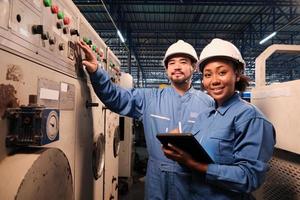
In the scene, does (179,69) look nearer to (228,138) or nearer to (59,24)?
(228,138)

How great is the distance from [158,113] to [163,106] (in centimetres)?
6

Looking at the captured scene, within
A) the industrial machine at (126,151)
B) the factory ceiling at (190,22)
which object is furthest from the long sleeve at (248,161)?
the factory ceiling at (190,22)

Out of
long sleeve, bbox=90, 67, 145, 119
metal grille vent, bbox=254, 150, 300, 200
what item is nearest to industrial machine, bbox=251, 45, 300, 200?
metal grille vent, bbox=254, 150, 300, 200

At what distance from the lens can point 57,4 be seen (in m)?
1.24

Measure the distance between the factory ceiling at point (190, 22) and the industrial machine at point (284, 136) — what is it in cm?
476

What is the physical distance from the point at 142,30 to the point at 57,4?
318 inches

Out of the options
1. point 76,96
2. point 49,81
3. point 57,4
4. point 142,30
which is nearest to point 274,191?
point 76,96

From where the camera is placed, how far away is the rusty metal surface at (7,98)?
0.81 meters

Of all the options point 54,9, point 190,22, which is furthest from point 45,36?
point 190,22

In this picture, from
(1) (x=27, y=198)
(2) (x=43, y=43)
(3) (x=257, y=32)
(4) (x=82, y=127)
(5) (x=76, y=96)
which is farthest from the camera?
(3) (x=257, y=32)

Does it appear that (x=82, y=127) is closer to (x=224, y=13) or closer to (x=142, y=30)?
(x=224, y=13)

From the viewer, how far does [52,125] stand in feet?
3.30

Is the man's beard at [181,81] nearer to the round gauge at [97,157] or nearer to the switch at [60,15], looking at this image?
the round gauge at [97,157]

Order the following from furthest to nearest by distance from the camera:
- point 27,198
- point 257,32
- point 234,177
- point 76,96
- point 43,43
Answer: point 257,32
point 76,96
point 234,177
point 43,43
point 27,198
